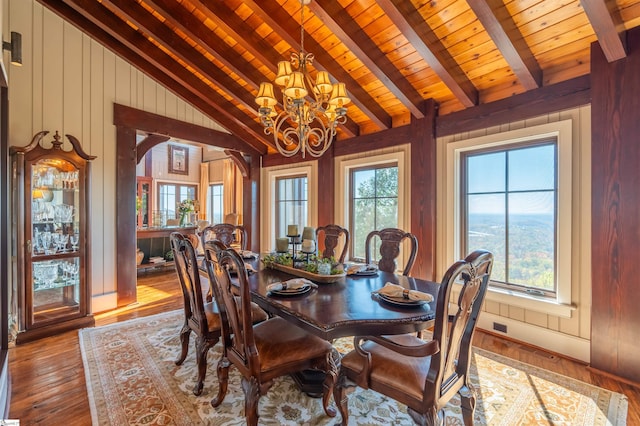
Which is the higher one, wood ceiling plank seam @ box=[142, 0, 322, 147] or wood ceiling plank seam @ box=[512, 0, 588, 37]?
wood ceiling plank seam @ box=[142, 0, 322, 147]

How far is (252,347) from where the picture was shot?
1619 millimetres

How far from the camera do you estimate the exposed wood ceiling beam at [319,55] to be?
2.70 metres

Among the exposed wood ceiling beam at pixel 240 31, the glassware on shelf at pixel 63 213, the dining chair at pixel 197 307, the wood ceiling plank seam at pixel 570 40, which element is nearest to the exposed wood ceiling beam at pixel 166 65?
the exposed wood ceiling beam at pixel 240 31

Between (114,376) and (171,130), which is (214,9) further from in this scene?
(114,376)

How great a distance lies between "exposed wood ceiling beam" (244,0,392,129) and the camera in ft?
8.86

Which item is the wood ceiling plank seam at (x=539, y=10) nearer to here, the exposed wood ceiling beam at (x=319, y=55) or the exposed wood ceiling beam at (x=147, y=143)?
the exposed wood ceiling beam at (x=319, y=55)

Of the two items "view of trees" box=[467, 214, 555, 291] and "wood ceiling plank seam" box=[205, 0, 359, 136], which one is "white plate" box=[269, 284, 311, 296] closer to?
"wood ceiling plank seam" box=[205, 0, 359, 136]

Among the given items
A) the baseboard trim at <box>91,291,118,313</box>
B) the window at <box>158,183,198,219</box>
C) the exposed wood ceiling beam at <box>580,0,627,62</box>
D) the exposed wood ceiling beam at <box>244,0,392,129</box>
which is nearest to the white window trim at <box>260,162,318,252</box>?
the exposed wood ceiling beam at <box>244,0,392,129</box>

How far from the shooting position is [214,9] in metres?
2.88

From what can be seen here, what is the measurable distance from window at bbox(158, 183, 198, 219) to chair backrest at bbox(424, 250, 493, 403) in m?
9.75

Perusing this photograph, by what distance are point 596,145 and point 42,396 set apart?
15.0 ft

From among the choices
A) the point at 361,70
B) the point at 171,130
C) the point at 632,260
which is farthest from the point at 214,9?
the point at 632,260

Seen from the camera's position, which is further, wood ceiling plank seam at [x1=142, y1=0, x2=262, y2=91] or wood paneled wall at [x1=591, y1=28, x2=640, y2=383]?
wood ceiling plank seam at [x1=142, y1=0, x2=262, y2=91]

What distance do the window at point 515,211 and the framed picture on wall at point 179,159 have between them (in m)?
9.16
